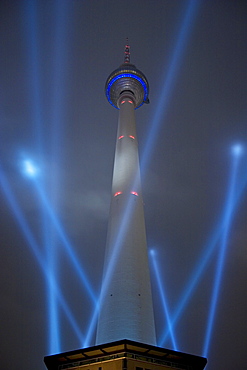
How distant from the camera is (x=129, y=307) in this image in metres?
26.8

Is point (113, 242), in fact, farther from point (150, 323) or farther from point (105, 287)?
point (150, 323)

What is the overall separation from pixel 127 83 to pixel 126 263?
32.5 metres

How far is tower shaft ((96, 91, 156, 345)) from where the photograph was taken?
26.0 metres

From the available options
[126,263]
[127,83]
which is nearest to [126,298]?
[126,263]

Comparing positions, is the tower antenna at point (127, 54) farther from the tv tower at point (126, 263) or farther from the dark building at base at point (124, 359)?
the dark building at base at point (124, 359)

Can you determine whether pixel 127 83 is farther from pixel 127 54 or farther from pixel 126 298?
pixel 126 298

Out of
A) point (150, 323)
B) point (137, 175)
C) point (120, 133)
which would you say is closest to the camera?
point (150, 323)

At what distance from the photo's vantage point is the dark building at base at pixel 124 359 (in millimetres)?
17828

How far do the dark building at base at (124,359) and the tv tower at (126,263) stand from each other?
6.33 meters

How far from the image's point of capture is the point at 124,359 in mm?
17578

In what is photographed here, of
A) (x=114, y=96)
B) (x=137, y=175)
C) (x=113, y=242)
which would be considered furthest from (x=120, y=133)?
(x=113, y=242)

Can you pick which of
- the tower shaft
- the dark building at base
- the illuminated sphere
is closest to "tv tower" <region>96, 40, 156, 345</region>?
the tower shaft

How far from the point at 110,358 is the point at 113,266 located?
39.9 feet

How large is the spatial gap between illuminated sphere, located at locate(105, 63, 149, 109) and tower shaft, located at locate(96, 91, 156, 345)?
50.0ft
